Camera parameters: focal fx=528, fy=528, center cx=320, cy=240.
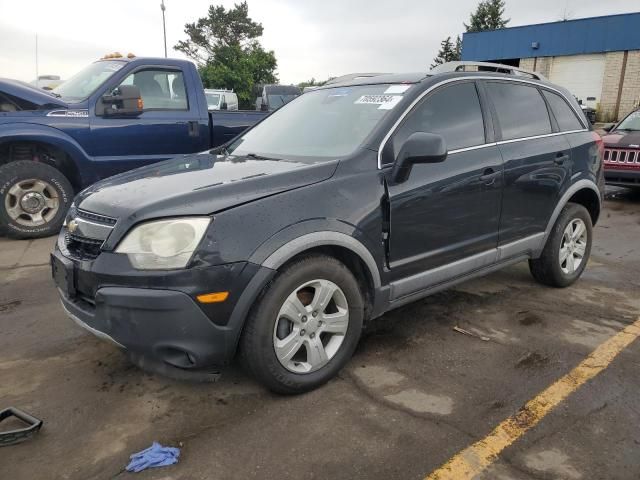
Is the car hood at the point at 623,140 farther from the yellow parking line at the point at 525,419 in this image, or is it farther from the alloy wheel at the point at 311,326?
the alloy wheel at the point at 311,326

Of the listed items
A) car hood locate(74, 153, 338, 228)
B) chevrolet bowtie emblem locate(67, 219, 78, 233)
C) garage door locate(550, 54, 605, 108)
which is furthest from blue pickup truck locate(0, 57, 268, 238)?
garage door locate(550, 54, 605, 108)

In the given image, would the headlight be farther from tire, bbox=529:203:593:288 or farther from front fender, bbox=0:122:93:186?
front fender, bbox=0:122:93:186

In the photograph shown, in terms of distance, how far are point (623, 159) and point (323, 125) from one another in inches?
280

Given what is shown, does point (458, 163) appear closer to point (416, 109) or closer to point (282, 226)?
point (416, 109)

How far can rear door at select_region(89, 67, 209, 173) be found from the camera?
609cm

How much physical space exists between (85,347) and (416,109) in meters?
2.60

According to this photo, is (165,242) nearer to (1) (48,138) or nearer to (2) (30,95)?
(1) (48,138)

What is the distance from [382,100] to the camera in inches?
133

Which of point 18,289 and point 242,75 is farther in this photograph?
point 242,75

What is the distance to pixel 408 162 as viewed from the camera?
3.02m

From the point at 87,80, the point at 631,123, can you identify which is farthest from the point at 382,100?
the point at 631,123

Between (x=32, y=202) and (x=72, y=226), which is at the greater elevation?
(x=72, y=226)

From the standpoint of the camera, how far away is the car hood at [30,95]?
18.8 ft

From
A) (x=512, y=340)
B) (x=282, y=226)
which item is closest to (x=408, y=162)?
(x=282, y=226)
